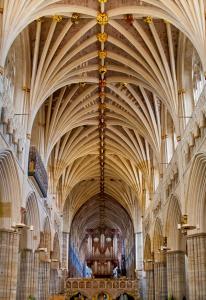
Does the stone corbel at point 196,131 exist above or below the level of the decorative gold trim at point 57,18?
below

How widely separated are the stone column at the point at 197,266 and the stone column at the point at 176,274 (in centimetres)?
527

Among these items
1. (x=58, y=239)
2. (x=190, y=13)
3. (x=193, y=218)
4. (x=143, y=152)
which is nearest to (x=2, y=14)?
(x=190, y=13)

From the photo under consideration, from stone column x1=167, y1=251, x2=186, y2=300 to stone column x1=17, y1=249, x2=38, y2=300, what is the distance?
8.41 metres

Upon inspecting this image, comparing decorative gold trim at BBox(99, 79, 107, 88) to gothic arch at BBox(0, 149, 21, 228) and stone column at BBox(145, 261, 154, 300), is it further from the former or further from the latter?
stone column at BBox(145, 261, 154, 300)

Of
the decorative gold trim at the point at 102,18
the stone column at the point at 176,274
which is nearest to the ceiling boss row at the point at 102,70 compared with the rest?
the decorative gold trim at the point at 102,18

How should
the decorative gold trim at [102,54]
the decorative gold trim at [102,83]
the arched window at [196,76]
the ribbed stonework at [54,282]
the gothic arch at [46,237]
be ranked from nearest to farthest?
the arched window at [196,76] → the decorative gold trim at [102,54] → the decorative gold trim at [102,83] → the gothic arch at [46,237] → the ribbed stonework at [54,282]

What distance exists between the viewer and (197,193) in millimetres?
→ 20703

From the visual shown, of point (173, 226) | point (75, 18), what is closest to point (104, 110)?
point (173, 226)

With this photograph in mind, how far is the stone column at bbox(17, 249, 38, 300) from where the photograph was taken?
80.0 ft

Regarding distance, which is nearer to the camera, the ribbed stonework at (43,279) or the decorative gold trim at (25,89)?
the decorative gold trim at (25,89)

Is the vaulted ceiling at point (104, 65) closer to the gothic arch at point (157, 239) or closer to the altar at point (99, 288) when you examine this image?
the gothic arch at point (157, 239)

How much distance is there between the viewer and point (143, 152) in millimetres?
36250

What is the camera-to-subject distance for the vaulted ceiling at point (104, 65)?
63.9ft

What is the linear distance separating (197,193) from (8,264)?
9.82 m
